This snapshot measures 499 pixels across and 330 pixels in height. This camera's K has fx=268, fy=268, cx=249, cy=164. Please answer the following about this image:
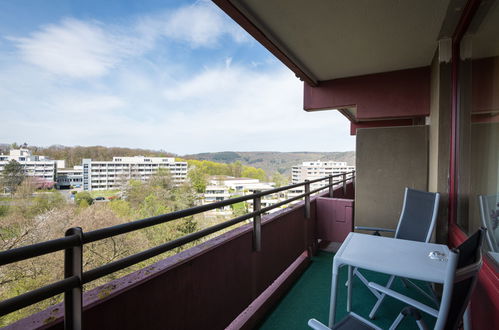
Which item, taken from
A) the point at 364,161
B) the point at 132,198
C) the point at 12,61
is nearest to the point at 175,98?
the point at 12,61

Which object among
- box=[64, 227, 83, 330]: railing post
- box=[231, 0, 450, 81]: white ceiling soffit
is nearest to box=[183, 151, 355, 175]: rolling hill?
box=[231, 0, 450, 81]: white ceiling soffit

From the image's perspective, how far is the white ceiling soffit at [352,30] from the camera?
2186 mm

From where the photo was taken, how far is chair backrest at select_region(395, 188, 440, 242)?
2.55m

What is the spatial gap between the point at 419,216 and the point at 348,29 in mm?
1972

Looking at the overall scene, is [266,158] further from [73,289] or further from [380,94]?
[73,289]

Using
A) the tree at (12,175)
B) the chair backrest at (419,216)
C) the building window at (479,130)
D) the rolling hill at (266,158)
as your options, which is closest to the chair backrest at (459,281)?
the building window at (479,130)

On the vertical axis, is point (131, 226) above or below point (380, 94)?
below

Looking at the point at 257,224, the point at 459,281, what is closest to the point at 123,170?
the point at 257,224

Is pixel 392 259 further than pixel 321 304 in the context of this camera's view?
No

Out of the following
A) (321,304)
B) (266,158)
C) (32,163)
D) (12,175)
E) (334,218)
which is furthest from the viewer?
(266,158)

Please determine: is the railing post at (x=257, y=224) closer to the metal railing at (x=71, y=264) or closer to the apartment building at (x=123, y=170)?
the metal railing at (x=71, y=264)

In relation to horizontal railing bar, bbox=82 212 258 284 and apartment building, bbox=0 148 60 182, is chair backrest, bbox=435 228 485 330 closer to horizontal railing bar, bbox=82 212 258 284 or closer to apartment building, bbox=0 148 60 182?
horizontal railing bar, bbox=82 212 258 284

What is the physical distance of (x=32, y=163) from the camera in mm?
27609

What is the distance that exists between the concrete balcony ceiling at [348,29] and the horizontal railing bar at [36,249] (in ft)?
6.07
